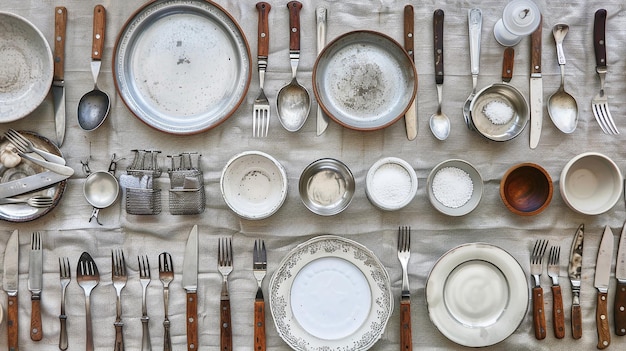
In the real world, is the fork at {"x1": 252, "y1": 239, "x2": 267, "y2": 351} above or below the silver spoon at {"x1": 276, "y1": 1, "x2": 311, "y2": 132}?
below

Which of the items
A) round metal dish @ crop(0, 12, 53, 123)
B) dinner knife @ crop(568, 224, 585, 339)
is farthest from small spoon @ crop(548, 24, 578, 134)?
round metal dish @ crop(0, 12, 53, 123)

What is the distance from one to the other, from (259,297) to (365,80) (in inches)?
20.3

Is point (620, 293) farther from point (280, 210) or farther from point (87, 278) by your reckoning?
point (87, 278)

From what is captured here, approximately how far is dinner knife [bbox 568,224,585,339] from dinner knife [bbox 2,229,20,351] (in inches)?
46.7

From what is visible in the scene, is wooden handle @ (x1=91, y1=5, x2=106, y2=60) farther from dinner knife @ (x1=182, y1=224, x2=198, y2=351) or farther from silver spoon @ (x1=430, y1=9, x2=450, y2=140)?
silver spoon @ (x1=430, y1=9, x2=450, y2=140)

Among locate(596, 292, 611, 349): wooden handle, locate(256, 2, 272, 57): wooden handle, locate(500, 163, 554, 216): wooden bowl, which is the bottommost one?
locate(596, 292, 611, 349): wooden handle

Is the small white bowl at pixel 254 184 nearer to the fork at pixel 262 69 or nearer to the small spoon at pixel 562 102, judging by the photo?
the fork at pixel 262 69

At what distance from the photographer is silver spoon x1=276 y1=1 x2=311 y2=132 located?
1160 millimetres

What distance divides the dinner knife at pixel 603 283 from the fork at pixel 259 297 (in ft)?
2.35

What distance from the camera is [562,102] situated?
1189mm

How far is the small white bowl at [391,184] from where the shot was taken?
1.13 meters

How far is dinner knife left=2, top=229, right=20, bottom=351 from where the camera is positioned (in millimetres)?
1145

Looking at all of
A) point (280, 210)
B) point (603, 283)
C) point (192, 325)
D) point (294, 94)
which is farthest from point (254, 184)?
point (603, 283)

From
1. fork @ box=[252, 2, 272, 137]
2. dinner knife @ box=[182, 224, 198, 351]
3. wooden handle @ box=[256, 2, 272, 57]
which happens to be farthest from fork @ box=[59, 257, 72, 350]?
wooden handle @ box=[256, 2, 272, 57]
